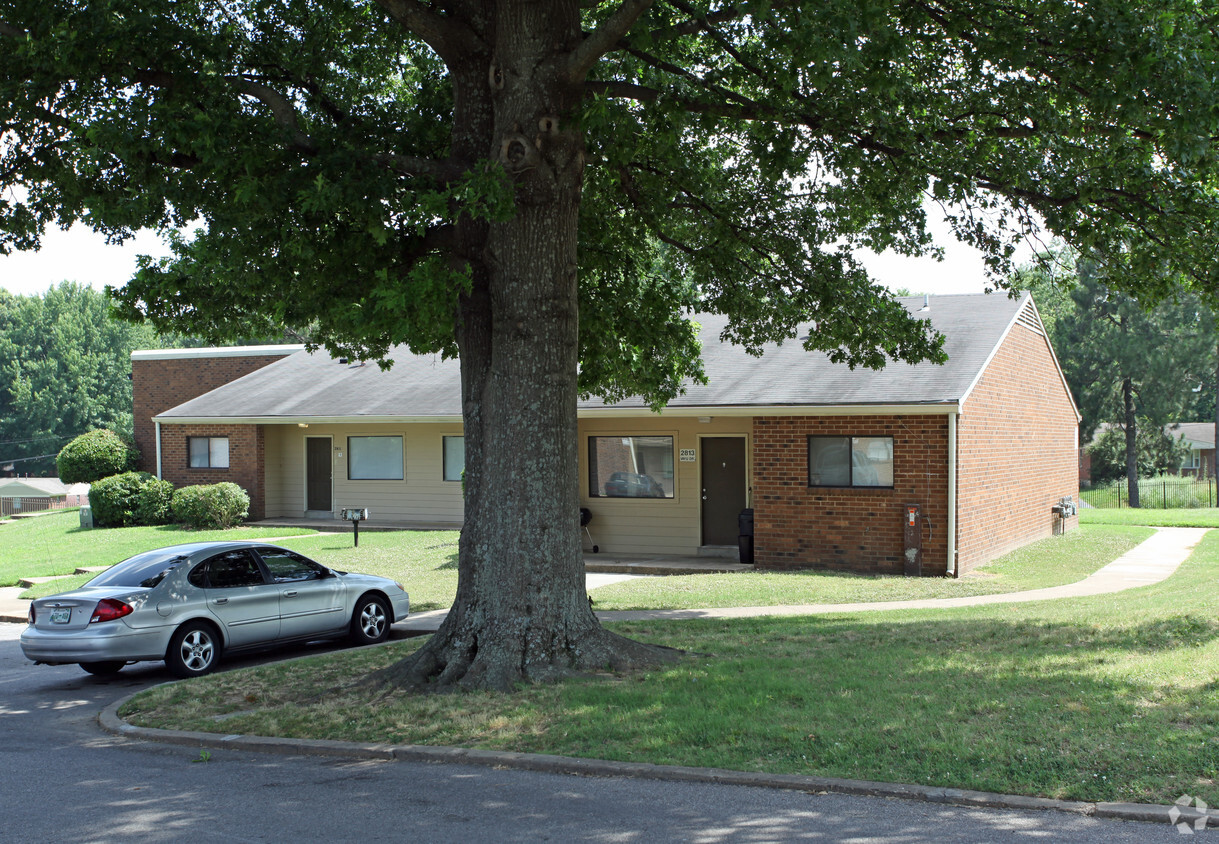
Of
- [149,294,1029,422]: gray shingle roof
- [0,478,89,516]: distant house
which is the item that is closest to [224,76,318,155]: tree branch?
[149,294,1029,422]: gray shingle roof

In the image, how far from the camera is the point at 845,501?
58.2 ft

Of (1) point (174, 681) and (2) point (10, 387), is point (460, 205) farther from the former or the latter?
(2) point (10, 387)

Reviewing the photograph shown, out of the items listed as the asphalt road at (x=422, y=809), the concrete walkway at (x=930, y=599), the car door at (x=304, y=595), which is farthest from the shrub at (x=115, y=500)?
the asphalt road at (x=422, y=809)

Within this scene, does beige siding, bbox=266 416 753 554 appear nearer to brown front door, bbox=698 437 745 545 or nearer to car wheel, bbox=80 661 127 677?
brown front door, bbox=698 437 745 545

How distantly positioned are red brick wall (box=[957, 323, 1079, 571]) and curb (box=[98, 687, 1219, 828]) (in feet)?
39.2

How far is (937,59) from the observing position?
34.0 feet

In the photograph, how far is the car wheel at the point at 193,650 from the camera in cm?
1048

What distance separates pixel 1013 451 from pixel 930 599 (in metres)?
7.33

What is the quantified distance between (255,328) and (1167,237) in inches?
400

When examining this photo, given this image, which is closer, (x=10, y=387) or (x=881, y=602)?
(x=881, y=602)

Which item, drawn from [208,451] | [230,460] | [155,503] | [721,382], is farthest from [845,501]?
[155,503]

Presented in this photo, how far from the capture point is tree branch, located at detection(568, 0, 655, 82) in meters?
8.49

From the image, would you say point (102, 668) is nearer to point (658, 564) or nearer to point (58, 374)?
point (658, 564)

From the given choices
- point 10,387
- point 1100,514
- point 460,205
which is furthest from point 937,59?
point 10,387
